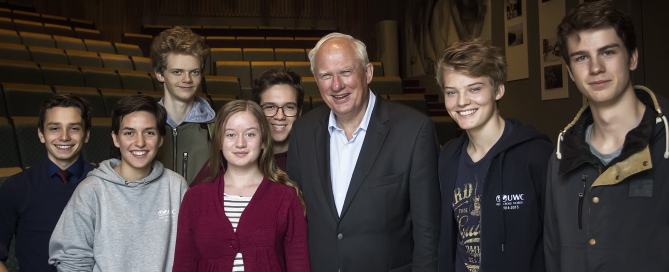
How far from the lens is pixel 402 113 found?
1188 millimetres

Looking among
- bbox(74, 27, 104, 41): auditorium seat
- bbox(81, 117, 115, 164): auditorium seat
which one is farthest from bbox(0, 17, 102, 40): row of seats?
bbox(81, 117, 115, 164): auditorium seat

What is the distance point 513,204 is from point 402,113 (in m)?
0.31

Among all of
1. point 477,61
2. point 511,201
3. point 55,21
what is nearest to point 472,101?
point 477,61

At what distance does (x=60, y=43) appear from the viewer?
4.83m

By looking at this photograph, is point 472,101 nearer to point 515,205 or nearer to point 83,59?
point 515,205

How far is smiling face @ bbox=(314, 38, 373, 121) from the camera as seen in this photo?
1.19 meters

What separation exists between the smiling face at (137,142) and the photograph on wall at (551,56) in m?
3.49

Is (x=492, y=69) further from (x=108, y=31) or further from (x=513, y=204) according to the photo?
(x=108, y=31)

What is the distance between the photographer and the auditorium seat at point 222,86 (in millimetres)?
4070

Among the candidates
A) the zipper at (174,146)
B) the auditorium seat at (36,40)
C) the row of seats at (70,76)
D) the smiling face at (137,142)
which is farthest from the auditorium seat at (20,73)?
the smiling face at (137,142)

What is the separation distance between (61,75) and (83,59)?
919 millimetres

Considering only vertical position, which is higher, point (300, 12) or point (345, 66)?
point (300, 12)

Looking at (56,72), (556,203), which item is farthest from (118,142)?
(56,72)

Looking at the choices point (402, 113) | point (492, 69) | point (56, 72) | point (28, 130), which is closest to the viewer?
point (492, 69)
